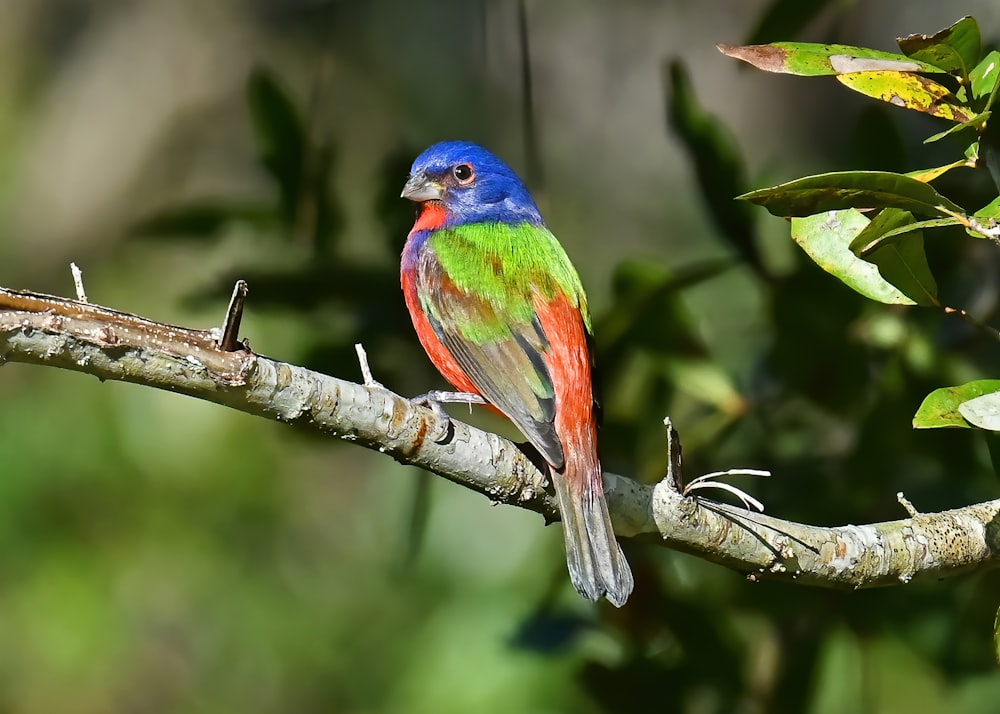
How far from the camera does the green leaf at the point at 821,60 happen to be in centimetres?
209

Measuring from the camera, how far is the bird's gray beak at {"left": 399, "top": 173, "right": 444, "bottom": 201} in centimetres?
402

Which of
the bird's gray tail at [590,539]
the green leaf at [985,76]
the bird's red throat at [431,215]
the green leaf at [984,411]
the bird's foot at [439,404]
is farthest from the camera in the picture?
the bird's red throat at [431,215]

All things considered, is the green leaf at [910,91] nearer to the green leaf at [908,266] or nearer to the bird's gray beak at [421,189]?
the green leaf at [908,266]

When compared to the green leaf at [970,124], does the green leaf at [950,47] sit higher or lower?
higher

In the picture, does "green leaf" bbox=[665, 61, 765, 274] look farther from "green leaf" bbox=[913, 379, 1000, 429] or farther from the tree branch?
"green leaf" bbox=[913, 379, 1000, 429]

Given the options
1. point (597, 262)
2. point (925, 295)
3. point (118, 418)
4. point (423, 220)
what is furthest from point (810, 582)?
point (597, 262)

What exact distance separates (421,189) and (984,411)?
240 centimetres

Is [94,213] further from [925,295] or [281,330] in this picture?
[925,295]

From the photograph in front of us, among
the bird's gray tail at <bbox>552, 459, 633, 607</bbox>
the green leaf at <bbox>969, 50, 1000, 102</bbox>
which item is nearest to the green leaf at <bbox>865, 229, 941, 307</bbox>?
the green leaf at <bbox>969, 50, 1000, 102</bbox>

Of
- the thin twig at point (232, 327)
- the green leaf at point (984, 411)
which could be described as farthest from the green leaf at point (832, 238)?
the thin twig at point (232, 327)

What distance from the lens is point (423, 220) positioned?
407 cm

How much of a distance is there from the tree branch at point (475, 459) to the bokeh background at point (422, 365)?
79cm

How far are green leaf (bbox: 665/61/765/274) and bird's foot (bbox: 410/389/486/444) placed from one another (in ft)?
2.86

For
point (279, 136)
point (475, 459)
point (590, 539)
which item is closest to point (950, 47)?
point (475, 459)
